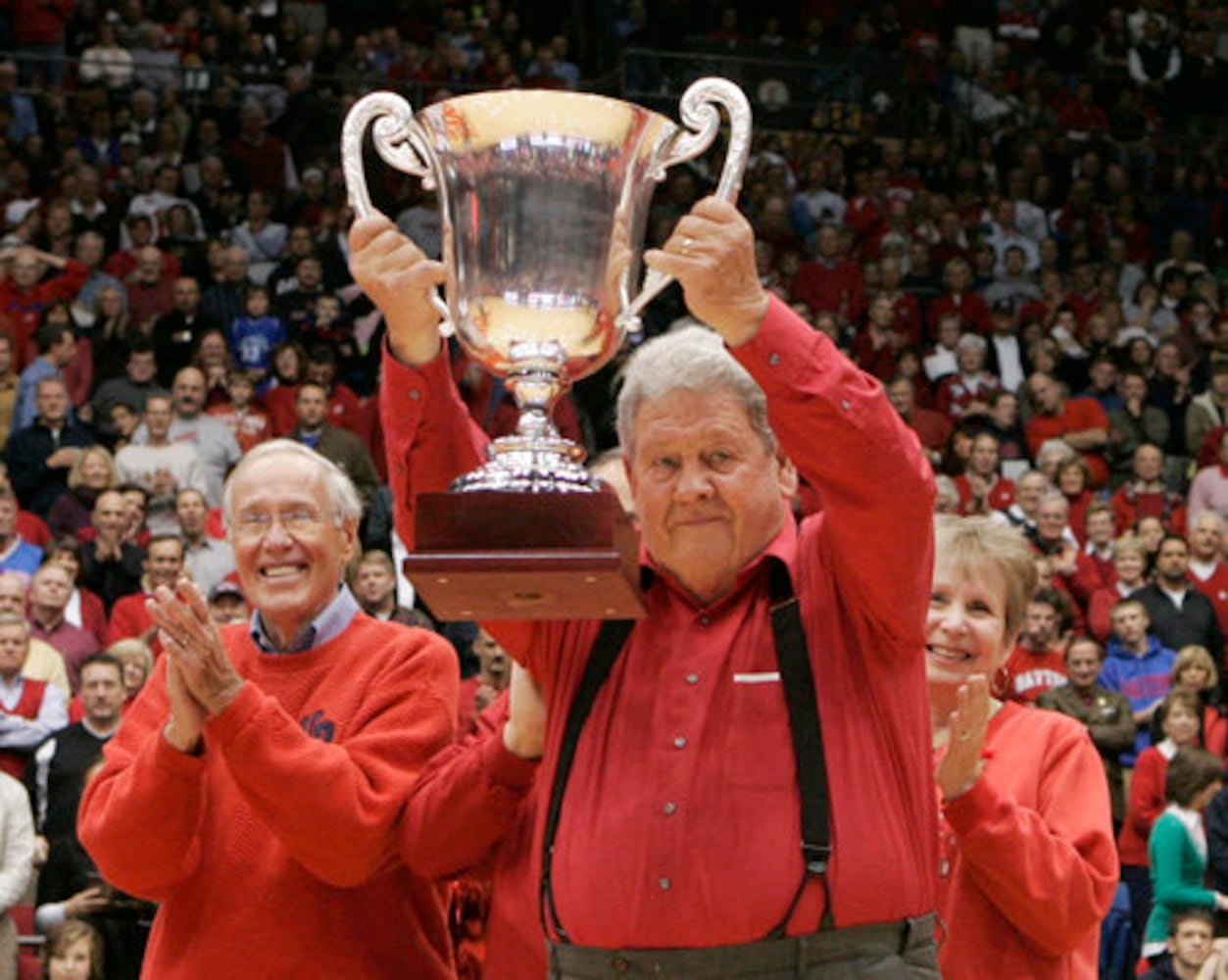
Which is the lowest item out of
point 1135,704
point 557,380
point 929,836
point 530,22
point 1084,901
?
point 1135,704

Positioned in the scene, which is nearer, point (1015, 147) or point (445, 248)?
point (445, 248)

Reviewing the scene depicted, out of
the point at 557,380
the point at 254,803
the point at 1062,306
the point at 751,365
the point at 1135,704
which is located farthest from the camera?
the point at 1062,306

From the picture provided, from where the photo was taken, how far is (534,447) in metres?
2.89

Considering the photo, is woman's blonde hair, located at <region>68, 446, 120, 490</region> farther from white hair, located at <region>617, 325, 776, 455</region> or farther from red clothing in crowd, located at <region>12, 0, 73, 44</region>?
white hair, located at <region>617, 325, 776, 455</region>

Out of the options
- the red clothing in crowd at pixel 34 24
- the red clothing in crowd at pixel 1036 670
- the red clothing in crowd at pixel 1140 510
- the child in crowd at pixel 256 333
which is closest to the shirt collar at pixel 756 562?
the red clothing in crowd at pixel 1036 670

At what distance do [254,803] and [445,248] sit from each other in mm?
844

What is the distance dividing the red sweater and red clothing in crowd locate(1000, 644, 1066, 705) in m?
5.89

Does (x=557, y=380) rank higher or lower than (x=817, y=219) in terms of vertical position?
higher

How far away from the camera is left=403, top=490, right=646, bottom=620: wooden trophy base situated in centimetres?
273

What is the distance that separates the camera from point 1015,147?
16922 millimetres

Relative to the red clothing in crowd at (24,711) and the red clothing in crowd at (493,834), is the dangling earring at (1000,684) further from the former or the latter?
the red clothing in crowd at (24,711)

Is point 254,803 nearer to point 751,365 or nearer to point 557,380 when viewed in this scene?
point 557,380

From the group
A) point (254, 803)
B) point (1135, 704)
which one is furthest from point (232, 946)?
point (1135, 704)

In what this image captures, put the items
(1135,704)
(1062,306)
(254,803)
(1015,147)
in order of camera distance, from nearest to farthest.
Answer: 1. (254,803)
2. (1135,704)
3. (1062,306)
4. (1015,147)
